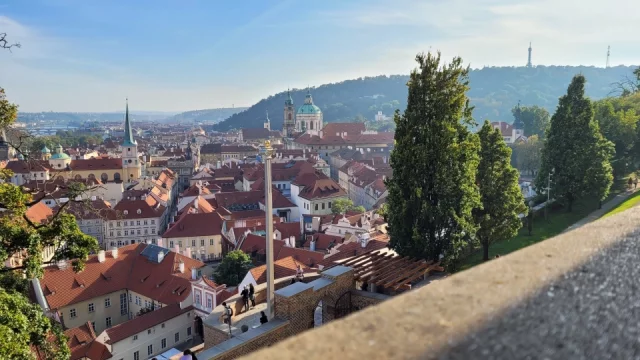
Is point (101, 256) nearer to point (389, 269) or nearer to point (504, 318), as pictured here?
point (389, 269)

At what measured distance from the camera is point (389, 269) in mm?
13727

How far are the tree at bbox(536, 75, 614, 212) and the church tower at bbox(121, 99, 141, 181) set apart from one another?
76.8 metres

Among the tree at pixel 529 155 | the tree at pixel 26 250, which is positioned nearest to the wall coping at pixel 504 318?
the tree at pixel 26 250

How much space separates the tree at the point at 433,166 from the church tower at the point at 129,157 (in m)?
81.4

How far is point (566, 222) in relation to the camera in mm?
25969

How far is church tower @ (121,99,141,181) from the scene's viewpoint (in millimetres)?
88562

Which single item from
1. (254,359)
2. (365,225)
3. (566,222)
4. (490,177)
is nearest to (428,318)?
(254,359)

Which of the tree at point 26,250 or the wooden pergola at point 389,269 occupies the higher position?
the tree at point 26,250

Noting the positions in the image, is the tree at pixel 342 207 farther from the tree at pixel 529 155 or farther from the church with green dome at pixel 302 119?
the church with green dome at pixel 302 119

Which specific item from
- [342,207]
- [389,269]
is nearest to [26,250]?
[389,269]

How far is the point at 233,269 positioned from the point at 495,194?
21525mm

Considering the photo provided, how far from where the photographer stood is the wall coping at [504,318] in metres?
2.09

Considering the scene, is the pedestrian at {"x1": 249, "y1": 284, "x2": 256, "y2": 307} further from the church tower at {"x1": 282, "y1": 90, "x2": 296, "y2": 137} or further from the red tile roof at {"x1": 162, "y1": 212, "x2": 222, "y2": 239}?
the church tower at {"x1": 282, "y1": 90, "x2": 296, "y2": 137}

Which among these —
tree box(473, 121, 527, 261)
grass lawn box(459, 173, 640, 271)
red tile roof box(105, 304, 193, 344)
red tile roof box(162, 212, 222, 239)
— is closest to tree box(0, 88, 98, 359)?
tree box(473, 121, 527, 261)
